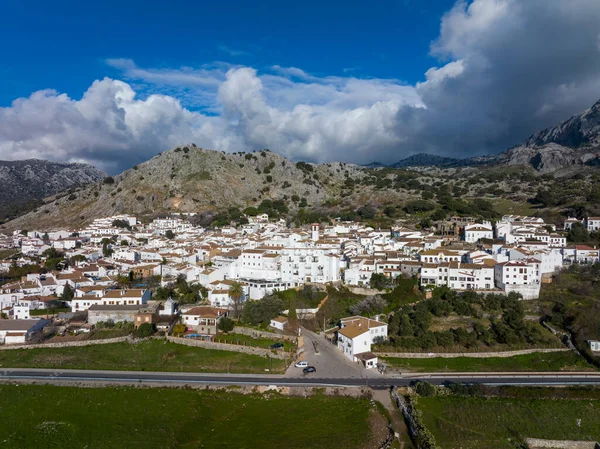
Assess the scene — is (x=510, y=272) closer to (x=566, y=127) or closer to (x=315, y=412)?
(x=315, y=412)

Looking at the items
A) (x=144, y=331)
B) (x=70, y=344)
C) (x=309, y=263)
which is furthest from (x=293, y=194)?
(x=70, y=344)

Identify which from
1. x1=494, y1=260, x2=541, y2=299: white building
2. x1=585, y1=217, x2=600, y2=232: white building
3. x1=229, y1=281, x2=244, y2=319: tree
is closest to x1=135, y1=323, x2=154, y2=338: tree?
x1=229, y1=281, x2=244, y2=319: tree

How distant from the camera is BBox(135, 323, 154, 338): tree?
123ft

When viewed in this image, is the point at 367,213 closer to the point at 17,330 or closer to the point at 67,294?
the point at 67,294

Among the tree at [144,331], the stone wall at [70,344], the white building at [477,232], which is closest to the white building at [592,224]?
the white building at [477,232]

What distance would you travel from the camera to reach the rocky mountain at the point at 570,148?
139125mm

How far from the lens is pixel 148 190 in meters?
117

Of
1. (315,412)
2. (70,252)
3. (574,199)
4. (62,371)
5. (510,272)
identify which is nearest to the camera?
(315,412)

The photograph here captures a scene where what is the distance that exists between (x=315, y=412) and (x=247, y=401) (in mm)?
4401

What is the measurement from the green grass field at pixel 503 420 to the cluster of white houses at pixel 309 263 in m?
17.3

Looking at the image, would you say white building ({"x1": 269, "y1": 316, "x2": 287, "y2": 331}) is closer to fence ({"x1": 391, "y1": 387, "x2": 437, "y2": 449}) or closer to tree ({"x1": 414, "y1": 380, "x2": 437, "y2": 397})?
fence ({"x1": 391, "y1": 387, "x2": 437, "y2": 449})

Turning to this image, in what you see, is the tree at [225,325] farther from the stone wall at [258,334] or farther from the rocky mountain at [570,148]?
the rocky mountain at [570,148]

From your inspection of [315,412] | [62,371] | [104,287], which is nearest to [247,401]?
[315,412]

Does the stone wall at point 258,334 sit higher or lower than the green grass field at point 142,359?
higher
